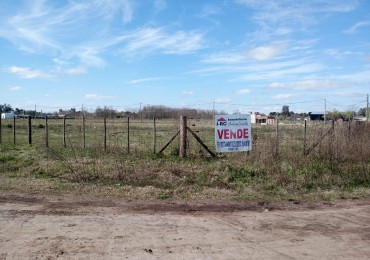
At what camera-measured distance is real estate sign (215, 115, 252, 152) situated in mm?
14359

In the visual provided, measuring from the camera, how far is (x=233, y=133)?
1459 centimetres

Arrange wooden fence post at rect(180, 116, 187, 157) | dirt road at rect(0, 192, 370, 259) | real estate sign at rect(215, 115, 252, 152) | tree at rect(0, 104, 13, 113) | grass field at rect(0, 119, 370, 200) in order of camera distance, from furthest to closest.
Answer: tree at rect(0, 104, 13, 113), wooden fence post at rect(180, 116, 187, 157), real estate sign at rect(215, 115, 252, 152), grass field at rect(0, 119, 370, 200), dirt road at rect(0, 192, 370, 259)

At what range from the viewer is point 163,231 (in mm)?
6777

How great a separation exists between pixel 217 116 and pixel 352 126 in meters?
8.40

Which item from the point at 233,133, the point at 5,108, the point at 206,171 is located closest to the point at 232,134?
the point at 233,133

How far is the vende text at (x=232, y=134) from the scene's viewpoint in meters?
14.4

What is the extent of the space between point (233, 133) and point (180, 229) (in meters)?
8.11

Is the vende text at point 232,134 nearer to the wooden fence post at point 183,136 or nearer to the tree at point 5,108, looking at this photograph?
the wooden fence post at point 183,136

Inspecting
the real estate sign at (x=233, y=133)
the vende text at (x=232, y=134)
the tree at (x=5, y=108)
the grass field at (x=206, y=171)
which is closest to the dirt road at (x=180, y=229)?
the grass field at (x=206, y=171)

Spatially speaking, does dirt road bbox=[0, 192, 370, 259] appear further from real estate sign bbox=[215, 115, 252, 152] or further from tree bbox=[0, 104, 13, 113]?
tree bbox=[0, 104, 13, 113]

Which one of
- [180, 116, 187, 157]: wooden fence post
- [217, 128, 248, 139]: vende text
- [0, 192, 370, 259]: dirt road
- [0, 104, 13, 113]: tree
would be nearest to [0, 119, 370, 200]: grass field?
[180, 116, 187, 157]: wooden fence post

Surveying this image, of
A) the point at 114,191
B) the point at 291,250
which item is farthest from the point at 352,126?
the point at 291,250

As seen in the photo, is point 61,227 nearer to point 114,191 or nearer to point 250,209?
point 114,191

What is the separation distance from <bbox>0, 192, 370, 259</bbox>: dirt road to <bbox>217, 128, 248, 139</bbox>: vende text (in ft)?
17.5
